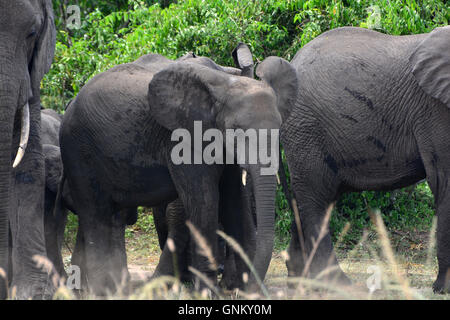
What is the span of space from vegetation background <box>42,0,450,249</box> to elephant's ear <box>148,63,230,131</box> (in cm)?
339

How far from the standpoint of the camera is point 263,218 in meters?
5.84

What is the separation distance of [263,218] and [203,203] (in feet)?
2.87

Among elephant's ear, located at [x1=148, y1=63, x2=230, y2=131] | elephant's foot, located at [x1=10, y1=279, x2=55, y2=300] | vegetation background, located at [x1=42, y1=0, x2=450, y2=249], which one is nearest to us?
elephant's foot, located at [x1=10, y1=279, x2=55, y2=300]

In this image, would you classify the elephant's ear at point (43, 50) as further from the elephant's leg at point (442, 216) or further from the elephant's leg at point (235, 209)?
the elephant's leg at point (442, 216)

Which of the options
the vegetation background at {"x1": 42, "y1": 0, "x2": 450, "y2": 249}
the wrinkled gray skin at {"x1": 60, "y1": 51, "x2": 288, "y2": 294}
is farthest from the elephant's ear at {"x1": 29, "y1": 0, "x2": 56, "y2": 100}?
the vegetation background at {"x1": 42, "y1": 0, "x2": 450, "y2": 249}

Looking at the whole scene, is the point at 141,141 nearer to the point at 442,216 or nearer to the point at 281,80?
the point at 281,80

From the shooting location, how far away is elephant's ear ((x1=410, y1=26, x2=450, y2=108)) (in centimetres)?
700

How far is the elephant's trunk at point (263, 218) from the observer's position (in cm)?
575

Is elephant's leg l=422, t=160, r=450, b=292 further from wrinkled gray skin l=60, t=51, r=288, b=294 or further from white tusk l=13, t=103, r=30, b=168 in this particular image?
white tusk l=13, t=103, r=30, b=168

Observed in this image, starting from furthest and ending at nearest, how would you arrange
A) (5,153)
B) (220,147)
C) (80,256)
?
(80,256) < (220,147) < (5,153)

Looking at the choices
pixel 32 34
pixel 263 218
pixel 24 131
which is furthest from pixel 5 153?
pixel 263 218

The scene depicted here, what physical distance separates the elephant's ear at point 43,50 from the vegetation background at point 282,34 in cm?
391
